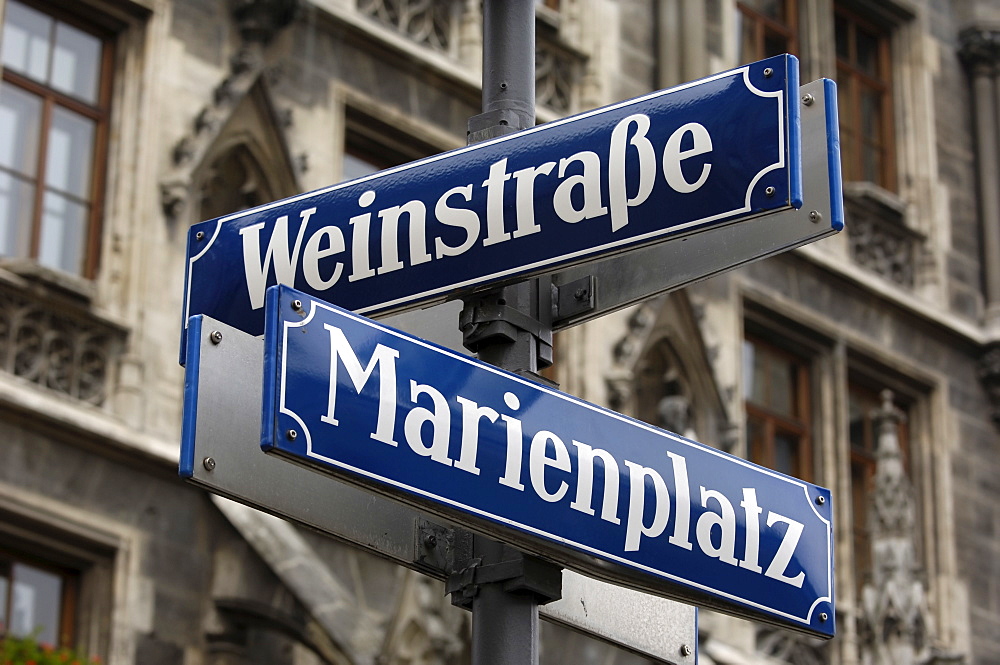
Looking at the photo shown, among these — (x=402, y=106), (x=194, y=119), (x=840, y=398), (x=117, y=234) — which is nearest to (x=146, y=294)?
(x=117, y=234)

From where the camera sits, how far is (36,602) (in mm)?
9633

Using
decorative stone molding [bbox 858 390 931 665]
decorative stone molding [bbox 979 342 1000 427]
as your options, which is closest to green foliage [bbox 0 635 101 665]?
decorative stone molding [bbox 858 390 931 665]

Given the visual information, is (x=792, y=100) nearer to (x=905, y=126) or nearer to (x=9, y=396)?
(x=9, y=396)

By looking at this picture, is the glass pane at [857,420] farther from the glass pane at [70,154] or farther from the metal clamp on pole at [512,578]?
the metal clamp on pole at [512,578]

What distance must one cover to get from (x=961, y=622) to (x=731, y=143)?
12.0 meters

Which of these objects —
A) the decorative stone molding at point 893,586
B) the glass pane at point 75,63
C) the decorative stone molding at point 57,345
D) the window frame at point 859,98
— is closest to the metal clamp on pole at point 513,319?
the decorative stone molding at point 57,345

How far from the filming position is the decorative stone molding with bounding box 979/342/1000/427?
1628cm

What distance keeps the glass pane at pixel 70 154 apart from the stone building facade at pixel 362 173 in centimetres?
1

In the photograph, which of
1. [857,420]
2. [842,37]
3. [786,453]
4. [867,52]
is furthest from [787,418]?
[867,52]

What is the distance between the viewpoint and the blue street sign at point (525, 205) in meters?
3.90

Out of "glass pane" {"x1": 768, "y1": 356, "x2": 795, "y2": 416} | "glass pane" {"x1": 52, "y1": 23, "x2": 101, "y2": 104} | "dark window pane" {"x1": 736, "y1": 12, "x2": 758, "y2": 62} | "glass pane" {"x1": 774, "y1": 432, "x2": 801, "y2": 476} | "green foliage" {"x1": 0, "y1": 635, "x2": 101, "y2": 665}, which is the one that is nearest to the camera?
"green foliage" {"x1": 0, "y1": 635, "x2": 101, "y2": 665}

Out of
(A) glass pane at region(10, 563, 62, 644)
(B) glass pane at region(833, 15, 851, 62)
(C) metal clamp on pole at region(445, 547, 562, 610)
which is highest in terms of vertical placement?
(B) glass pane at region(833, 15, 851, 62)

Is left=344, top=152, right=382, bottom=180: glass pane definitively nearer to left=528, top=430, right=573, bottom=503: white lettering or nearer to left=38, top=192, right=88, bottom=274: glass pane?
left=38, top=192, right=88, bottom=274: glass pane

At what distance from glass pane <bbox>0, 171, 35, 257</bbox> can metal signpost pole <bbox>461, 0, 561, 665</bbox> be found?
6268 millimetres
